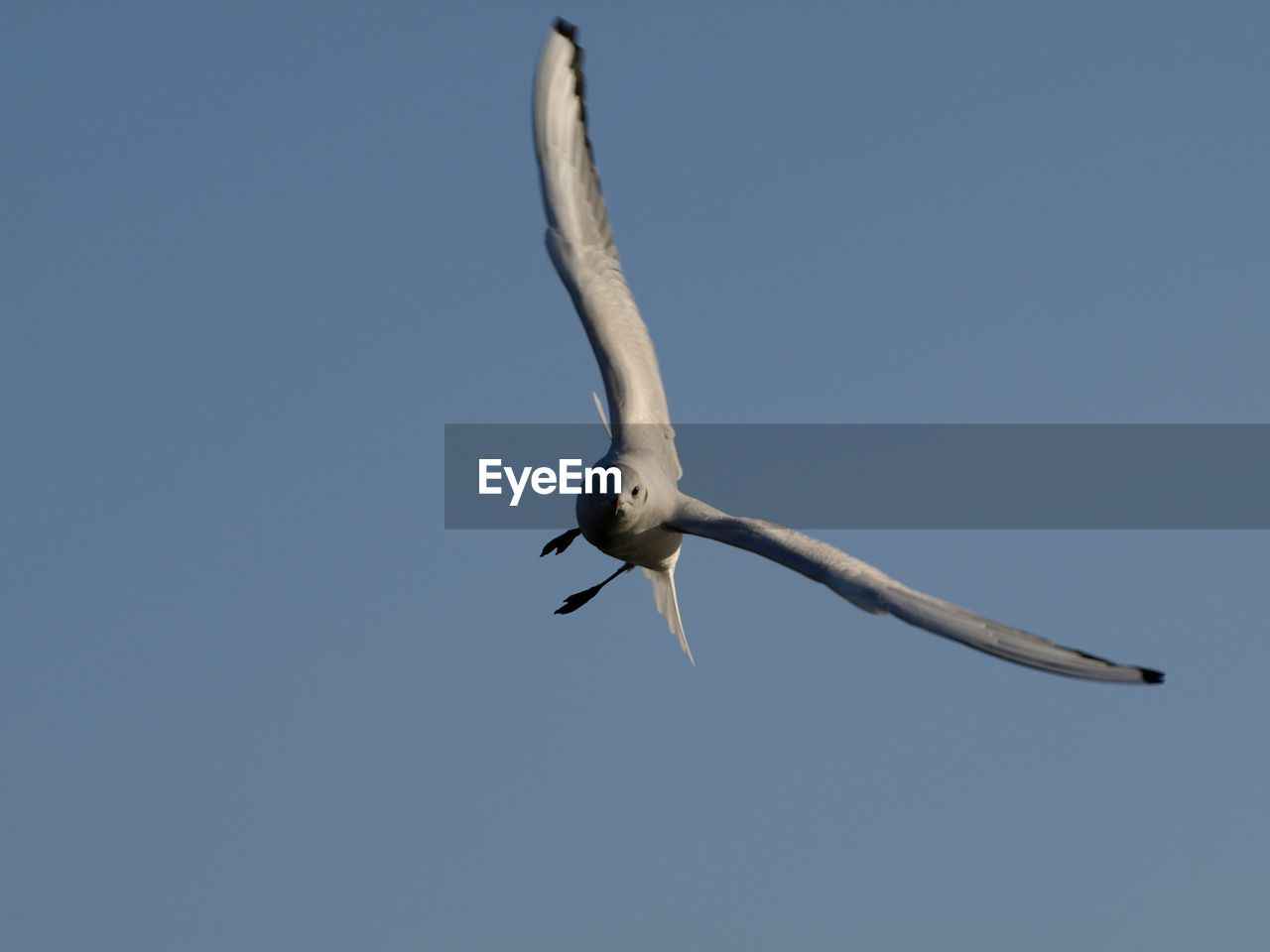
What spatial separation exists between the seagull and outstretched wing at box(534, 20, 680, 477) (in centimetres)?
1

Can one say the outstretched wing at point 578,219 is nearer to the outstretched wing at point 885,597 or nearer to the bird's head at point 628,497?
the bird's head at point 628,497

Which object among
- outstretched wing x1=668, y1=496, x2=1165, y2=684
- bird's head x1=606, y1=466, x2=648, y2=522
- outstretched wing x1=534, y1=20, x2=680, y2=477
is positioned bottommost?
outstretched wing x1=668, y1=496, x2=1165, y2=684

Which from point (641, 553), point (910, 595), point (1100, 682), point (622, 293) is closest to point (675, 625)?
point (641, 553)

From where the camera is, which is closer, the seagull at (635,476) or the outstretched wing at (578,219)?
the seagull at (635,476)

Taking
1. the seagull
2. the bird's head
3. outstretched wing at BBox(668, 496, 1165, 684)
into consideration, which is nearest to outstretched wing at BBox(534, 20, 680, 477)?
the seagull

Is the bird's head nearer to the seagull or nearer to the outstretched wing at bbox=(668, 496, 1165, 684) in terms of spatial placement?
the seagull

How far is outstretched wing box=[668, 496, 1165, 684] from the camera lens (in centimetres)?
1766

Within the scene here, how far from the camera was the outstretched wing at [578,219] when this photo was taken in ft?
78.1

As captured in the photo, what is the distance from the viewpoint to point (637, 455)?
72.1 feet

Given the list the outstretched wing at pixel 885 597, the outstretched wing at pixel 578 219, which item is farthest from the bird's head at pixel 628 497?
the outstretched wing at pixel 578 219

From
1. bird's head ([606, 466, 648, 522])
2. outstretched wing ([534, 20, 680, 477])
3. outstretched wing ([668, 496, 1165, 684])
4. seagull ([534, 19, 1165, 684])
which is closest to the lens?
outstretched wing ([668, 496, 1165, 684])

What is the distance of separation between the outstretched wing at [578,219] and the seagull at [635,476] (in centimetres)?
1

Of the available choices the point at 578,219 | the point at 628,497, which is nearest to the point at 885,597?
the point at 628,497

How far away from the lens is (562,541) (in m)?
21.9
